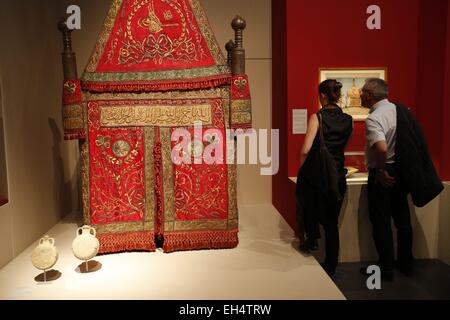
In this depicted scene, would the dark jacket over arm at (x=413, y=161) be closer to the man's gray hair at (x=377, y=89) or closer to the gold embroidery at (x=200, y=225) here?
the man's gray hair at (x=377, y=89)

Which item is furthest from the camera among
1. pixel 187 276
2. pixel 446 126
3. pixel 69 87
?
Answer: pixel 446 126

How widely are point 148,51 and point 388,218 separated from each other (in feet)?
7.54

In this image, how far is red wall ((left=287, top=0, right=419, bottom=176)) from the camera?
155 inches

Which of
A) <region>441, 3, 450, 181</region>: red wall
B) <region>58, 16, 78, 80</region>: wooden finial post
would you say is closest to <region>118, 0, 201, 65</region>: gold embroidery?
<region>58, 16, 78, 80</region>: wooden finial post

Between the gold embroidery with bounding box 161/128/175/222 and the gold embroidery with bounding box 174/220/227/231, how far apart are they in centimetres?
8

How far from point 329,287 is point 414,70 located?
259 cm

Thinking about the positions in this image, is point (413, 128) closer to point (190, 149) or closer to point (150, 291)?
point (190, 149)

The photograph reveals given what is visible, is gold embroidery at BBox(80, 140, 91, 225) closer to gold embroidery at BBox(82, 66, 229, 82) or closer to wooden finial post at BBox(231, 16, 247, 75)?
gold embroidery at BBox(82, 66, 229, 82)

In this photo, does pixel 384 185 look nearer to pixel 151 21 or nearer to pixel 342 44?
pixel 342 44

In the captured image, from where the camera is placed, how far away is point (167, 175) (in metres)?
3.14

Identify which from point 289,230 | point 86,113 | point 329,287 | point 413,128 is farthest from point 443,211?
point 86,113

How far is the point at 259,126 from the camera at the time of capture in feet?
15.7

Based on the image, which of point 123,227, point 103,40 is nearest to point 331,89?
point 103,40

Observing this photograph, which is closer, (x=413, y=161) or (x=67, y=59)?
(x=67, y=59)
